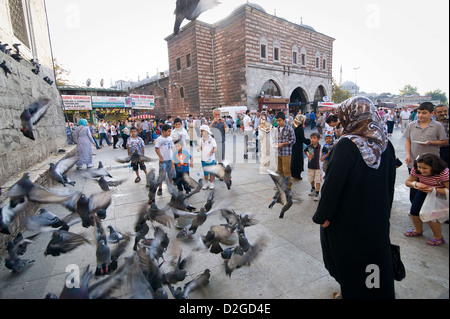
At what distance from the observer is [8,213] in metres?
2.92

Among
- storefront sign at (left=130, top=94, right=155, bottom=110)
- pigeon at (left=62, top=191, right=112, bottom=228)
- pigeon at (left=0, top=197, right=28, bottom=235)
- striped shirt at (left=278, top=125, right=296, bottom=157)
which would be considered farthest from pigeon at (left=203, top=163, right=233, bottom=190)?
storefront sign at (left=130, top=94, right=155, bottom=110)

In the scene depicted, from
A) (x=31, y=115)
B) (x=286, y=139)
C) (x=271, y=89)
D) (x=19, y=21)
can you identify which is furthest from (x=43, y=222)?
(x=271, y=89)

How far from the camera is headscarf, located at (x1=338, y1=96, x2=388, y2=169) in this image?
5.95ft

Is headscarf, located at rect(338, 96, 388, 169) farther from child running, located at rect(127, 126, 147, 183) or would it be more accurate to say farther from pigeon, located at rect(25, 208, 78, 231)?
child running, located at rect(127, 126, 147, 183)

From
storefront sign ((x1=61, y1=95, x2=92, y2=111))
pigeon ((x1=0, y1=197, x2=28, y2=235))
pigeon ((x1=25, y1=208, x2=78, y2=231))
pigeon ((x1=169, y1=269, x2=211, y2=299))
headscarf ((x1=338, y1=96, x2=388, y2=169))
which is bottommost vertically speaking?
pigeon ((x1=169, y1=269, x2=211, y2=299))

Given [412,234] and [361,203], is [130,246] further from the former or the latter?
[412,234]

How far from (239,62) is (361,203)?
23.0 meters

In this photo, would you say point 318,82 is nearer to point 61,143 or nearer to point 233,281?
point 61,143

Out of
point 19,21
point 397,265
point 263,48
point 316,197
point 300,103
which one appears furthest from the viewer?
point 300,103

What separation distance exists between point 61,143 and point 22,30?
4630mm

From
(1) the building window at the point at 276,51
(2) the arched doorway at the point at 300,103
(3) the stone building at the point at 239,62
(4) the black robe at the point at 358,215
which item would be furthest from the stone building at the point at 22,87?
(2) the arched doorway at the point at 300,103

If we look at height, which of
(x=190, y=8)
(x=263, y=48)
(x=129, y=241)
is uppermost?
(x=263, y=48)

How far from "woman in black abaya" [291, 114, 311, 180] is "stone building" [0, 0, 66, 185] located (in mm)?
6141
